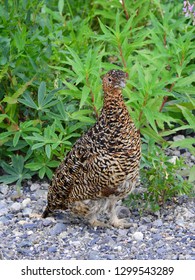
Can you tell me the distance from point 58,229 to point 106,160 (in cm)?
70

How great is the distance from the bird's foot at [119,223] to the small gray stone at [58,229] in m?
0.38

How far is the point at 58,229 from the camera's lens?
20.5 ft

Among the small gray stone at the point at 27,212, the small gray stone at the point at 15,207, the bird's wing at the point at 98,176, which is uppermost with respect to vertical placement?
the bird's wing at the point at 98,176

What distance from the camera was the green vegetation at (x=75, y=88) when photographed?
6430 millimetres

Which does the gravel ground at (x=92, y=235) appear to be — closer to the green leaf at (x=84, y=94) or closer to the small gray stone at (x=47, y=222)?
the small gray stone at (x=47, y=222)

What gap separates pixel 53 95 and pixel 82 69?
553 mm

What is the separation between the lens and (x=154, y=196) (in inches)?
257

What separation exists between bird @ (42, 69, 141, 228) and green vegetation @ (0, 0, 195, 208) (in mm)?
241

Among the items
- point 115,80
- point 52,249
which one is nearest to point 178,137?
point 115,80

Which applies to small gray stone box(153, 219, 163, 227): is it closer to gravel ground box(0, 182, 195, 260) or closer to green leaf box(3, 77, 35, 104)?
gravel ground box(0, 182, 195, 260)

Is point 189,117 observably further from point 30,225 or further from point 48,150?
point 30,225

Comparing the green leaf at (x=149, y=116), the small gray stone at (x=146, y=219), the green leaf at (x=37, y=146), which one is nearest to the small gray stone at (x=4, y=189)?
the green leaf at (x=37, y=146)

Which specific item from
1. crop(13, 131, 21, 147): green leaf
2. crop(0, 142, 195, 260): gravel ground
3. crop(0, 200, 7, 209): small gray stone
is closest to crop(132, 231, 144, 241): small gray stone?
crop(0, 142, 195, 260): gravel ground
